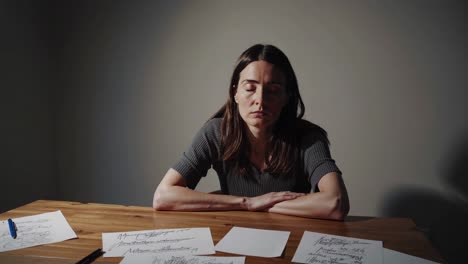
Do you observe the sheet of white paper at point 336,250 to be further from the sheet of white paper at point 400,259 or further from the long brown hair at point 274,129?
the long brown hair at point 274,129

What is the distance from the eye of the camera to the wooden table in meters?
0.88

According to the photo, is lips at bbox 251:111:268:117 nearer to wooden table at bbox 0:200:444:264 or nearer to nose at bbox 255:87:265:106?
nose at bbox 255:87:265:106

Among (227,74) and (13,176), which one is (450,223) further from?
(13,176)

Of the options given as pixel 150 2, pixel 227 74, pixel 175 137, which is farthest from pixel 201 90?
pixel 150 2

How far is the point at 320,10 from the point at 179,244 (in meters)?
1.71

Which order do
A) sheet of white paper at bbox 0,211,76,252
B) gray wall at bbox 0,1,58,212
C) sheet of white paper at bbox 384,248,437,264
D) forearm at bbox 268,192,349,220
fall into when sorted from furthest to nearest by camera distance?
gray wall at bbox 0,1,58,212, forearm at bbox 268,192,349,220, sheet of white paper at bbox 0,211,76,252, sheet of white paper at bbox 384,248,437,264

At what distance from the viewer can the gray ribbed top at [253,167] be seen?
4.76 feet

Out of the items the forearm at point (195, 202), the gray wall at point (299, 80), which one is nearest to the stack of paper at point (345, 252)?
the forearm at point (195, 202)

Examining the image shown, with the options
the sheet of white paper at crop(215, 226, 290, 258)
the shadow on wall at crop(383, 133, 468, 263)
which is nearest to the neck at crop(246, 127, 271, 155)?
the sheet of white paper at crop(215, 226, 290, 258)

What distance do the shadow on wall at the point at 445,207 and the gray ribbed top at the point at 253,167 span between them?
95cm

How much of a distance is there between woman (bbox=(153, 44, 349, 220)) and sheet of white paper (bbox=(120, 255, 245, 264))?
407mm

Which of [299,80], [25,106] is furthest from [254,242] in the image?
[25,106]

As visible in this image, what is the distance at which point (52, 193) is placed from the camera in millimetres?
2541

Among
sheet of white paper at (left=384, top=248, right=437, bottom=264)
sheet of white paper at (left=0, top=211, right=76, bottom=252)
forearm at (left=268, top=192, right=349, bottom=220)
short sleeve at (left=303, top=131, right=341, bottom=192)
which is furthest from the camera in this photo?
Result: short sleeve at (left=303, top=131, right=341, bottom=192)
